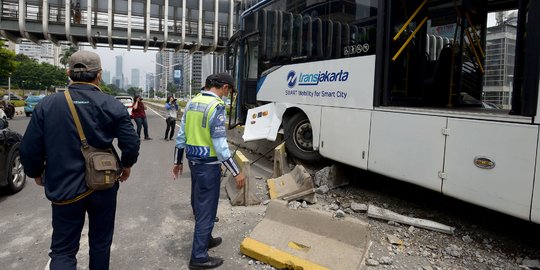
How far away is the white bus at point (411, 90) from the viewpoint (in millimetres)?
3699

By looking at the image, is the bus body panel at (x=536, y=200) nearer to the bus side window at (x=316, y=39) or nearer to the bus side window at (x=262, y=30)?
the bus side window at (x=316, y=39)

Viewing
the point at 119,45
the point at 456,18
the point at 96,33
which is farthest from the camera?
the point at 119,45

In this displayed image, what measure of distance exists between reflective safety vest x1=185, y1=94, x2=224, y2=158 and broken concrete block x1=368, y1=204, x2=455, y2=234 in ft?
8.42

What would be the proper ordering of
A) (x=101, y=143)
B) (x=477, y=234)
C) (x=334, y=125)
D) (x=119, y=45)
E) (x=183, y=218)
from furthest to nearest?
(x=119, y=45) < (x=334, y=125) < (x=183, y=218) < (x=477, y=234) < (x=101, y=143)

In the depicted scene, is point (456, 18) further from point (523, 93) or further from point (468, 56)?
point (523, 93)

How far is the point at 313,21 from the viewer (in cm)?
690

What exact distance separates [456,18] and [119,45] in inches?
1054

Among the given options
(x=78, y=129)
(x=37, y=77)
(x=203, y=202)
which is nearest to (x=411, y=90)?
(x=203, y=202)

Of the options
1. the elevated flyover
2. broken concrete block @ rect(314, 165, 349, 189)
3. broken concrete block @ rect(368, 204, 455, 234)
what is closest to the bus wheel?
broken concrete block @ rect(314, 165, 349, 189)

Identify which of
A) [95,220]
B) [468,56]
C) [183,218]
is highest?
[468,56]

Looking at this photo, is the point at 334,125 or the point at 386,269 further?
the point at 334,125

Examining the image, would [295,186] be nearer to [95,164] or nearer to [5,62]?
[95,164]

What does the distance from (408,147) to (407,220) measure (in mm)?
939

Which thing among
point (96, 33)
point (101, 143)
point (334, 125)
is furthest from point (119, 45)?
point (101, 143)
